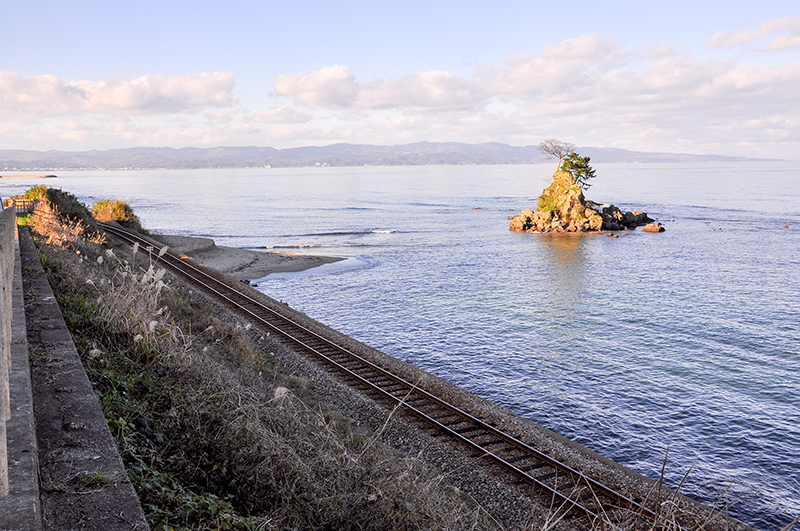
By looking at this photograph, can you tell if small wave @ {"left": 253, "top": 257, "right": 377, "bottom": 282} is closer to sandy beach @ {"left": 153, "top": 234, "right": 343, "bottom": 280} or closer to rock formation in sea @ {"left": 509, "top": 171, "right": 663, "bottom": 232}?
sandy beach @ {"left": 153, "top": 234, "right": 343, "bottom": 280}

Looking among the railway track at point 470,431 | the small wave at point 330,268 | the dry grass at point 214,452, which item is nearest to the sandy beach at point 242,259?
the small wave at point 330,268

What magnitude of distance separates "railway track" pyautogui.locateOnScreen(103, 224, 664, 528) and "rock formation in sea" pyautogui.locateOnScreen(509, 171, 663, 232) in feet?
199

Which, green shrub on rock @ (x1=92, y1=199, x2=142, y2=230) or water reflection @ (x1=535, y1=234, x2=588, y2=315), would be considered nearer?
water reflection @ (x1=535, y1=234, x2=588, y2=315)

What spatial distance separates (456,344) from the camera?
87.1 feet

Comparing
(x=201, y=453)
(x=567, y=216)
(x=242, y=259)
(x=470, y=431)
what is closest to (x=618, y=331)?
(x=470, y=431)

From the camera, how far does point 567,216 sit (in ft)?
259

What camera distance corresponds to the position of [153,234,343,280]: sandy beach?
47250 mm

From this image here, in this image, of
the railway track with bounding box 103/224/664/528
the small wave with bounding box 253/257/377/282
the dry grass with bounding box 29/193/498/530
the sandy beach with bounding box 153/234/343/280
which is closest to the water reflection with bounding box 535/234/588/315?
the small wave with bounding box 253/257/377/282

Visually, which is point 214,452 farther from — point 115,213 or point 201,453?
point 115,213

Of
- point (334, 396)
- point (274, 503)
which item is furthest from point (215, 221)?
point (274, 503)

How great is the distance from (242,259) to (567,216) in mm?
52058

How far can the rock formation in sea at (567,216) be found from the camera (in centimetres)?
7756

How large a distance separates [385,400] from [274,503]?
1044 cm

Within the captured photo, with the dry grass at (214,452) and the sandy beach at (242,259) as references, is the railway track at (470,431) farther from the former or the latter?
the sandy beach at (242,259)
